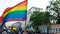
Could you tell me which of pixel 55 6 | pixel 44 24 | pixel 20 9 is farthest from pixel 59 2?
pixel 20 9

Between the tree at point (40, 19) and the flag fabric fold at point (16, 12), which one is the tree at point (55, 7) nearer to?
the tree at point (40, 19)

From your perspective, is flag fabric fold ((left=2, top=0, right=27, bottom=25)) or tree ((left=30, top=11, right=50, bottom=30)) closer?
flag fabric fold ((left=2, top=0, right=27, bottom=25))

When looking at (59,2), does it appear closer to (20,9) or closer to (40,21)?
(40,21)

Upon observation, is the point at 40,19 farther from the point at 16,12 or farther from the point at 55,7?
the point at 16,12

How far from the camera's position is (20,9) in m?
15.1

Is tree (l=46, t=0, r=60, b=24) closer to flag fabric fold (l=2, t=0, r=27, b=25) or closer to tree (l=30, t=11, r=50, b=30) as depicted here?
tree (l=30, t=11, r=50, b=30)

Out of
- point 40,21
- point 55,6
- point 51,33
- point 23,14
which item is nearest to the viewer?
point 23,14

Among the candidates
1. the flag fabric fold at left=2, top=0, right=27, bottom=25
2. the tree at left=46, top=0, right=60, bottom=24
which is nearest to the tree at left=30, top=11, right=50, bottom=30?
the tree at left=46, top=0, right=60, bottom=24

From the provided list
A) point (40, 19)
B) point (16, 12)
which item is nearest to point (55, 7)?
point (40, 19)

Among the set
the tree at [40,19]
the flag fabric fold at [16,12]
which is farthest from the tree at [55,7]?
the flag fabric fold at [16,12]

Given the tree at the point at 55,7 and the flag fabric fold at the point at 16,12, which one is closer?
the flag fabric fold at the point at 16,12

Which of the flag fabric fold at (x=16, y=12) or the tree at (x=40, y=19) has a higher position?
the flag fabric fold at (x=16, y=12)

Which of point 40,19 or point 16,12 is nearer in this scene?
point 16,12

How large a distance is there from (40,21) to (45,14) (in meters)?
2.94
